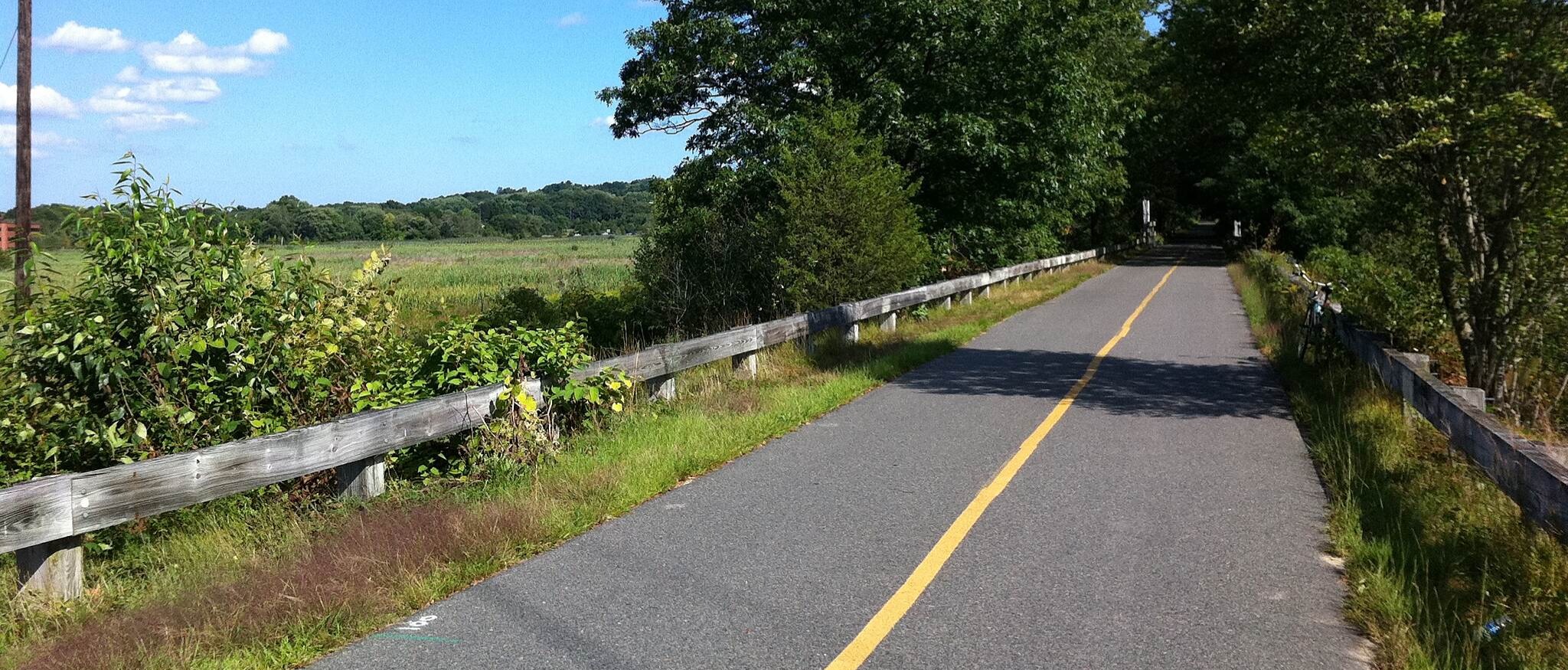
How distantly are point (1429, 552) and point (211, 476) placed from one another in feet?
20.9

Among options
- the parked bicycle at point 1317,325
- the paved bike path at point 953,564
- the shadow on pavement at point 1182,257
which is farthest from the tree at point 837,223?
the shadow on pavement at point 1182,257

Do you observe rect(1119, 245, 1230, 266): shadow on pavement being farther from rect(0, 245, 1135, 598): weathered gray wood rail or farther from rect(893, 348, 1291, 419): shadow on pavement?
rect(0, 245, 1135, 598): weathered gray wood rail

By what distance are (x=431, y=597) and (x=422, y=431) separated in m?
2.24

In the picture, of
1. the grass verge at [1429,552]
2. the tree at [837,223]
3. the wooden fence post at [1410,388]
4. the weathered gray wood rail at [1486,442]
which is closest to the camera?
the grass verge at [1429,552]

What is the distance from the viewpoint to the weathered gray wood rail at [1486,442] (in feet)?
15.9

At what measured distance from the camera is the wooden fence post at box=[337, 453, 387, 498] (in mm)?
6836

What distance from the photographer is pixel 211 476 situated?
5.68 meters

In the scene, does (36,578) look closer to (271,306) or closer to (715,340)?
(271,306)

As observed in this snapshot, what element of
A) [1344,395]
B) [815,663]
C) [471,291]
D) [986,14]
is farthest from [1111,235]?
[815,663]

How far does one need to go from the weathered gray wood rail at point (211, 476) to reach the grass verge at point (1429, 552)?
5492mm

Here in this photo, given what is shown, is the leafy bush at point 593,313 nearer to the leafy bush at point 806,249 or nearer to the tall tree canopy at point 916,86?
the leafy bush at point 806,249

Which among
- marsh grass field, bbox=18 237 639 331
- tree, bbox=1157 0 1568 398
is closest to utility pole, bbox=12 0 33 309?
marsh grass field, bbox=18 237 639 331

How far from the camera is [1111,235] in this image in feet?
191

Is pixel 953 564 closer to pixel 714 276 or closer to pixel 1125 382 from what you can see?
pixel 1125 382
